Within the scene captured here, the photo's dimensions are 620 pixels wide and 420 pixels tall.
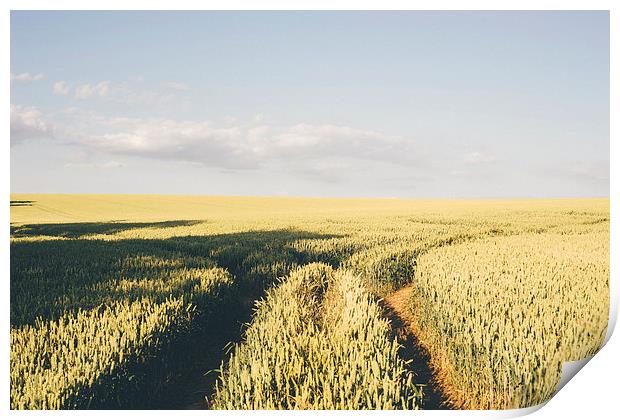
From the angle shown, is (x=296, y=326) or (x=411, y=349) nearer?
(x=296, y=326)

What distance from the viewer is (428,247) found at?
342 inches

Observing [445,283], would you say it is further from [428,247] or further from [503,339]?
[428,247]

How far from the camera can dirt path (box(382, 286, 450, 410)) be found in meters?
3.79

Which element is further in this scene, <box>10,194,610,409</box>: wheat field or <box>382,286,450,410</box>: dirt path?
<box>382,286,450,410</box>: dirt path

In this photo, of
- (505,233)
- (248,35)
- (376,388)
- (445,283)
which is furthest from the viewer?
(505,233)

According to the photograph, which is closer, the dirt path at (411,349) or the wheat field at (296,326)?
the wheat field at (296,326)

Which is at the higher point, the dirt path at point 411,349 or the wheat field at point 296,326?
the wheat field at point 296,326

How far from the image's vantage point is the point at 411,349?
478 cm

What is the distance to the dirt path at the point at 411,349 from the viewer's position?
12.4 ft

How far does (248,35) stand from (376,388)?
3.54 m

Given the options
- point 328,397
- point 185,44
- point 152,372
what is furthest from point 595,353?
point 185,44

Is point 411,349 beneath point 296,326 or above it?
beneath

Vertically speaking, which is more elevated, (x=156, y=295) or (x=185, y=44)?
(x=185, y=44)

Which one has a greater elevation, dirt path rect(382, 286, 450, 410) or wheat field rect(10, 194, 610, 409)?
wheat field rect(10, 194, 610, 409)
